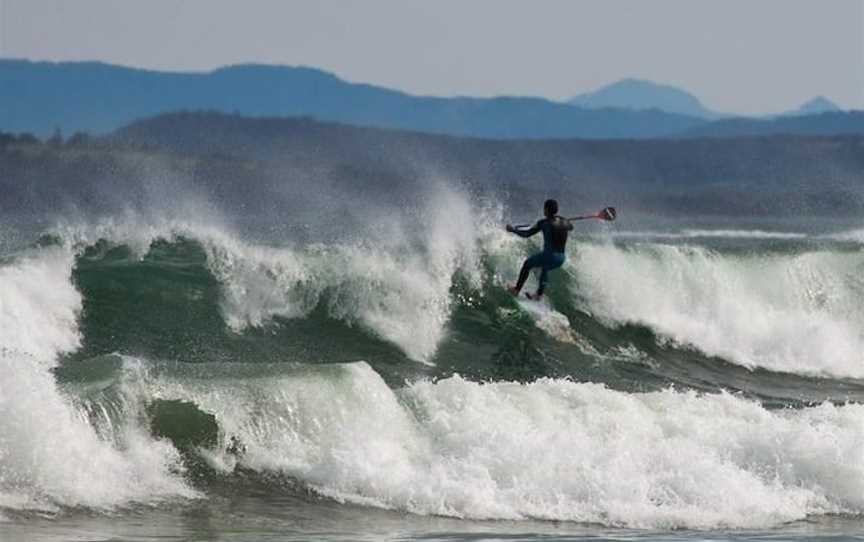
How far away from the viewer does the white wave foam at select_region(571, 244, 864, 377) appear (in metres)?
26.6

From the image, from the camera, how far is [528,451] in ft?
53.0

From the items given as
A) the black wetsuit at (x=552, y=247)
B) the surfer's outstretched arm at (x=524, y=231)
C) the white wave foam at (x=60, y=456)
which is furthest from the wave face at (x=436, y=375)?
the surfer's outstretched arm at (x=524, y=231)

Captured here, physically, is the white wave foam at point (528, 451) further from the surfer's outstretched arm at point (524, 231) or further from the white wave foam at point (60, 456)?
the surfer's outstretched arm at point (524, 231)

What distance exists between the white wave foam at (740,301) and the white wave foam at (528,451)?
8.32 metres

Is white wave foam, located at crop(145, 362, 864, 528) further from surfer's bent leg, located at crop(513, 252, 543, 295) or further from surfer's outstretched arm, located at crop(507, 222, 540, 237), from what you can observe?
surfer's bent leg, located at crop(513, 252, 543, 295)

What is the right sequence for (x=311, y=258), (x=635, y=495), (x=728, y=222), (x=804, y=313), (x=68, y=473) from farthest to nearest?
1. (x=728, y=222)
2. (x=804, y=313)
3. (x=311, y=258)
4. (x=635, y=495)
5. (x=68, y=473)

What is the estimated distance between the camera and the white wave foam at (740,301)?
87.4ft

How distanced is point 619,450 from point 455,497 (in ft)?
6.80

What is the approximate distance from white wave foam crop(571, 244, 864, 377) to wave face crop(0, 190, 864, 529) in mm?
47

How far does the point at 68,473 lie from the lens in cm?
1445

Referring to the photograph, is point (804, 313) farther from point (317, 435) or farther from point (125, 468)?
point (125, 468)

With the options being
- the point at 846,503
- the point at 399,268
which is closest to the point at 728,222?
the point at 399,268

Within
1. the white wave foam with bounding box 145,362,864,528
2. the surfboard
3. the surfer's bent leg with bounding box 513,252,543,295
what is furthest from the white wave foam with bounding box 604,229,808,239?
the white wave foam with bounding box 145,362,864,528

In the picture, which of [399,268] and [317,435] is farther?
[399,268]
